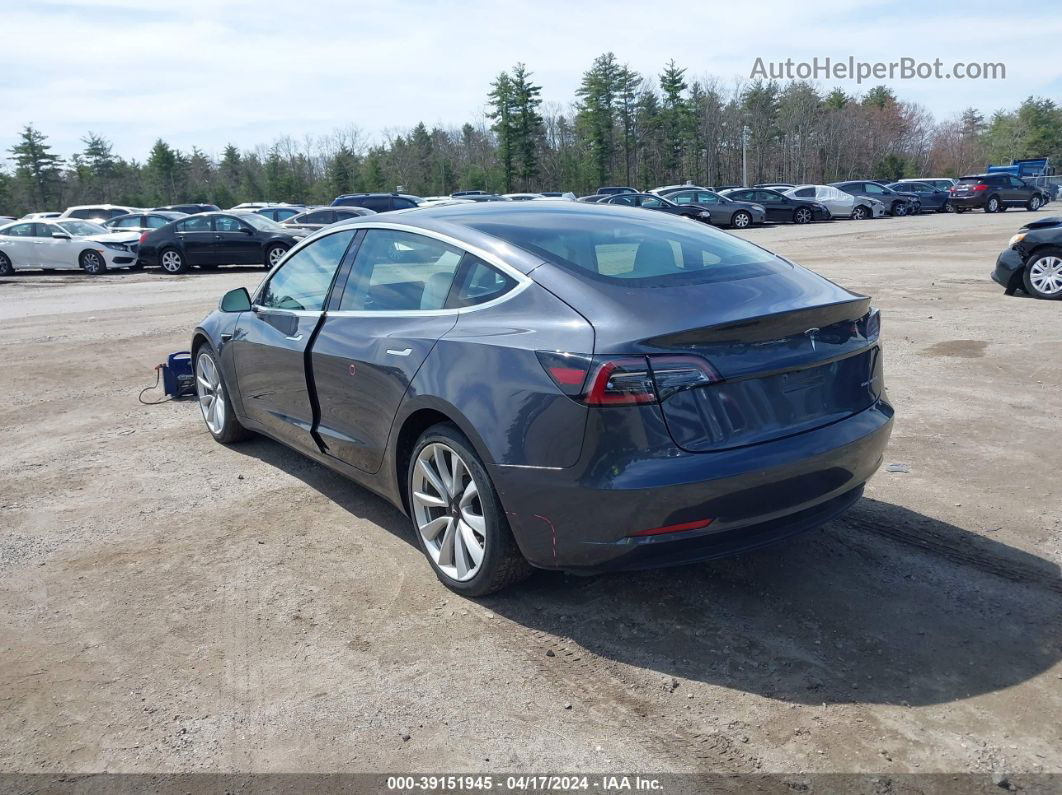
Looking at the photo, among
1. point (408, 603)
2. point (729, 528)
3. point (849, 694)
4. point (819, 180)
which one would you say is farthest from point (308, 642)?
point (819, 180)

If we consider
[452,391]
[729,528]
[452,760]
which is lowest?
[452,760]

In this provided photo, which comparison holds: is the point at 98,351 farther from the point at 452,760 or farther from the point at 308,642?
the point at 452,760

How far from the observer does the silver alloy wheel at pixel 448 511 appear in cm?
383

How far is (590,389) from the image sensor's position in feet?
10.7

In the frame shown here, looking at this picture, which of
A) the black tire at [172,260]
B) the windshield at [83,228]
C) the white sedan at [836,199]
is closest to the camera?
the black tire at [172,260]

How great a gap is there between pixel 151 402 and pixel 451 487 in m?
5.01

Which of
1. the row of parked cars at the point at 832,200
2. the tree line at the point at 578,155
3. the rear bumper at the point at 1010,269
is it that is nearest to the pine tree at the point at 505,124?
the tree line at the point at 578,155

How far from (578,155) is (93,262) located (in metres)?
59.1

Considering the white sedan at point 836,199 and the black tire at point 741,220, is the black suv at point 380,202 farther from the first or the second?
the white sedan at point 836,199

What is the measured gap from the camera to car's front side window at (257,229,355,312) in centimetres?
500

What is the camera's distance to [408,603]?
396 centimetres

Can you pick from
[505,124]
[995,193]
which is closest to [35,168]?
[505,124]

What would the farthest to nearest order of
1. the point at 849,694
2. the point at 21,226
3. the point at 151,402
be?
the point at 21,226 < the point at 151,402 < the point at 849,694

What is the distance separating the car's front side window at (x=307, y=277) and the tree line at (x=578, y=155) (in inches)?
2690
